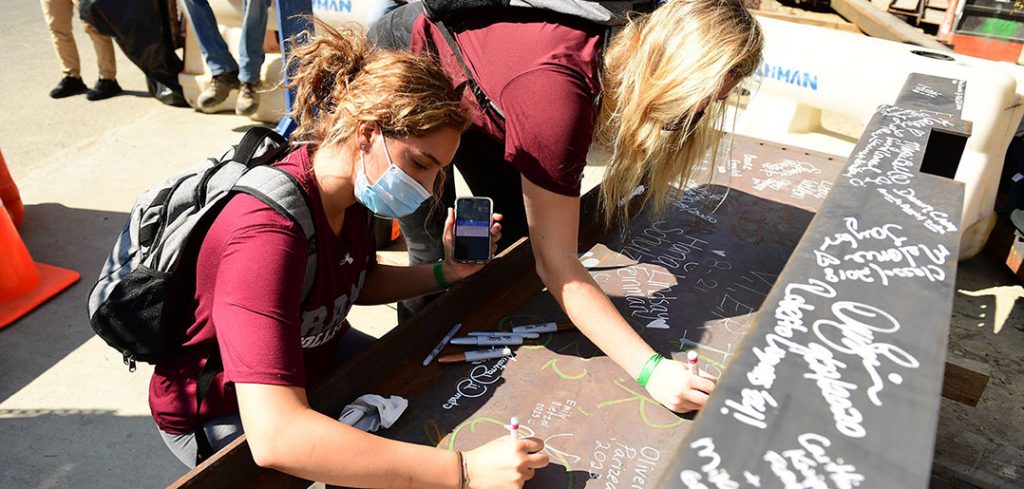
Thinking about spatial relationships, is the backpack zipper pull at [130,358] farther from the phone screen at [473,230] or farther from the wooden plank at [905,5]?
the wooden plank at [905,5]

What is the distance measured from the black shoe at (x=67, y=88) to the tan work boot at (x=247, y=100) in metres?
1.48

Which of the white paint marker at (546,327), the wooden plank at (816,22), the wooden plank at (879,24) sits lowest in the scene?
the white paint marker at (546,327)

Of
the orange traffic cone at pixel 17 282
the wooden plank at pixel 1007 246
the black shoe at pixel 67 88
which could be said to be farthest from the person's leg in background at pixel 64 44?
the wooden plank at pixel 1007 246

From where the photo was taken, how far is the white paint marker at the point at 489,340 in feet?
5.57

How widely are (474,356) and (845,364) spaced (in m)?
0.92

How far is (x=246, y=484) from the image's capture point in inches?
49.1

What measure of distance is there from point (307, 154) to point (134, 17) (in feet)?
14.8

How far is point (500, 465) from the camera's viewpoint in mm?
1245

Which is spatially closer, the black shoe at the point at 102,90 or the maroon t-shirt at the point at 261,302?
the maroon t-shirt at the point at 261,302

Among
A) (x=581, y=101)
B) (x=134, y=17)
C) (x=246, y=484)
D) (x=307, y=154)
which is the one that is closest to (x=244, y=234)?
(x=307, y=154)

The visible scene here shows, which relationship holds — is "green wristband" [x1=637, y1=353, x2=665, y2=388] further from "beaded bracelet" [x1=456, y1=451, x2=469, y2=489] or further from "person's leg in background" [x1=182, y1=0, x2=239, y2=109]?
"person's leg in background" [x1=182, y1=0, x2=239, y2=109]

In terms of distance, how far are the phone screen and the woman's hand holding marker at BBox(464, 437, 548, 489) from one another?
24.8 inches

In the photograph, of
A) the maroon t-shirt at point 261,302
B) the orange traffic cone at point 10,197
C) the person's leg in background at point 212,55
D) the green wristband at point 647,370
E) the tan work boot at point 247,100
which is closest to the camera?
the maroon t-shirt at point 261,302

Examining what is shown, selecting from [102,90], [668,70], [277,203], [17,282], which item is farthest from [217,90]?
[668,70]
